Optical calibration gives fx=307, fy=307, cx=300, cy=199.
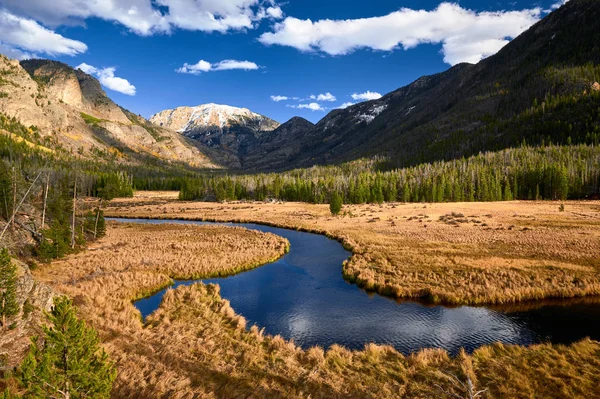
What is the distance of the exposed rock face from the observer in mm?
13281

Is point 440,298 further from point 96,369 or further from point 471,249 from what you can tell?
point 96,369

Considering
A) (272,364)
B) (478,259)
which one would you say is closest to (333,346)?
(272,364)

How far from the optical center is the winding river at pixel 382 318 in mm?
19188

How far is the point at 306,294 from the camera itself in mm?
27969

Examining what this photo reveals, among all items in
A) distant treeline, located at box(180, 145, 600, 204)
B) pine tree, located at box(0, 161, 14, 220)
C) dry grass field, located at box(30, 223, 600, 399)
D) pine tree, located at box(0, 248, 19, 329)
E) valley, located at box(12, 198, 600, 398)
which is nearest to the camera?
dry grass field, located at box(30, 223, 600, 399)

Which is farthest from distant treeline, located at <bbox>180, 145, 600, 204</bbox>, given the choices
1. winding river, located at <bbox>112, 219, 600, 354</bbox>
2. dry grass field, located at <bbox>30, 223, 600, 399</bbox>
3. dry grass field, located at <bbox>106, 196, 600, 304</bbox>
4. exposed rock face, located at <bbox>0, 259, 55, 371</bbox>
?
exposed rock face, located at <bbox>0, 259, 55, 371</bbox>

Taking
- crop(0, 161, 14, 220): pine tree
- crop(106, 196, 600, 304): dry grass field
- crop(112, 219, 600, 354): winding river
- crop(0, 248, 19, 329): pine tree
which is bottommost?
crop(112, 219, 600, 354): winding river

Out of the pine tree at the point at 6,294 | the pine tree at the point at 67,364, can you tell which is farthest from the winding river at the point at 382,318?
the pine tree at the point at 67,364

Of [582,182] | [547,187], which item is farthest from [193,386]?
[582,182]

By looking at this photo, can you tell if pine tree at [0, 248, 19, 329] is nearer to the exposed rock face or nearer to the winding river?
the exposed rock face

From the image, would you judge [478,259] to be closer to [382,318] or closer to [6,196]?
[382,318]

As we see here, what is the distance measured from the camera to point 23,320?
1539cm

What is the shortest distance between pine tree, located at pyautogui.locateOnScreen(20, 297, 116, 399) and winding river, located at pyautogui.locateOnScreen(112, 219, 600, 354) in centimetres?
1219

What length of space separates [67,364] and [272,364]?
921 centimetres
